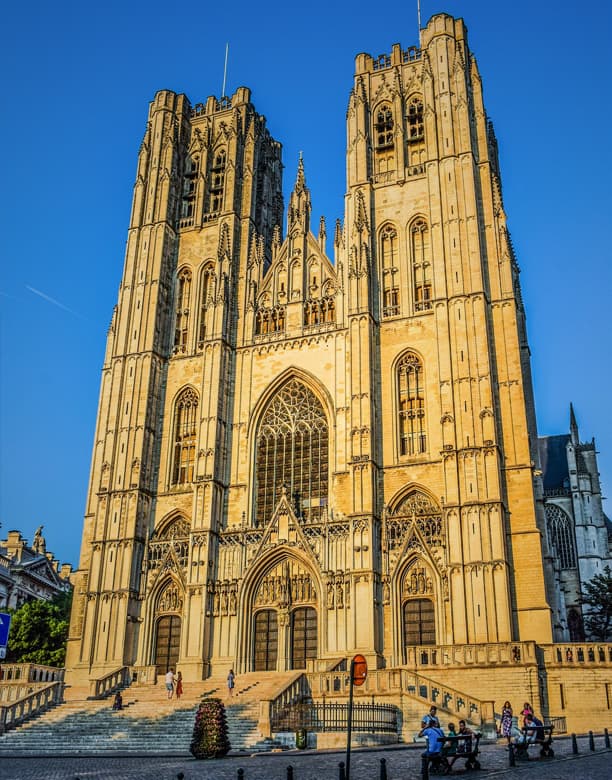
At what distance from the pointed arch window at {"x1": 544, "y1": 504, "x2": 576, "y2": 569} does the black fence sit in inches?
1533

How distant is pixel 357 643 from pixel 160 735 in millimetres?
8410

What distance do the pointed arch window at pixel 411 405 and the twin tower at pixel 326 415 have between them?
10 cm

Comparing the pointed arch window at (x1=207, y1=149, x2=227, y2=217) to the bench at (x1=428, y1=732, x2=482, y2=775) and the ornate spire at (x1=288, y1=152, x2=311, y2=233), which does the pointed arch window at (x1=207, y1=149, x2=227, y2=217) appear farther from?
the bench at (x1=428, y1=732, x2=482, y2=775)

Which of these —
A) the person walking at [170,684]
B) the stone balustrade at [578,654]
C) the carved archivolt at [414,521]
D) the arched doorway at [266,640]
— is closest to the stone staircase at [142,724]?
the person walking at [170,684]

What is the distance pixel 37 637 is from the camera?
147 feet

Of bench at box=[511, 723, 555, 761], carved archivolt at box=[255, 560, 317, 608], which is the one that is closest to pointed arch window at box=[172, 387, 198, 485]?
carved archivolt at box=[255, 560, 317, 608]

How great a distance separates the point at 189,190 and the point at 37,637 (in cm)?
2544

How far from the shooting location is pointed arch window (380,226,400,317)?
1465 inches

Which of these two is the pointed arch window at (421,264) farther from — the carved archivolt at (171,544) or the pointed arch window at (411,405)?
the carved archivolt at (171,544)

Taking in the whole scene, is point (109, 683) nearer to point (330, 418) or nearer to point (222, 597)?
point (222, 597)

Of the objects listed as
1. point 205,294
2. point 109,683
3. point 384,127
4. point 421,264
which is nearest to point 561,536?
point 421,264

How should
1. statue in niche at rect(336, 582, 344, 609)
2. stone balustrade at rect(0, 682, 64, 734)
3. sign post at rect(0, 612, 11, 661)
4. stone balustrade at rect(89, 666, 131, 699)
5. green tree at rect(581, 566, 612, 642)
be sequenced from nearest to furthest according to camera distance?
sign post at rect(0, 612, 11, 661) < stone balustrade at rect(0, 682, 64, 734) < stone balustrade at rect(89, 666, 131, 699) < statue in niche at rect(336, 582, 344, 609) < green tree at rect(581, 566, 612, 642)

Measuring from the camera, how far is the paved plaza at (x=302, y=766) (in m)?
14.7

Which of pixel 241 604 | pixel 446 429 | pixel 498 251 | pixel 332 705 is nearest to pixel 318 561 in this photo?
pixel 241 604
